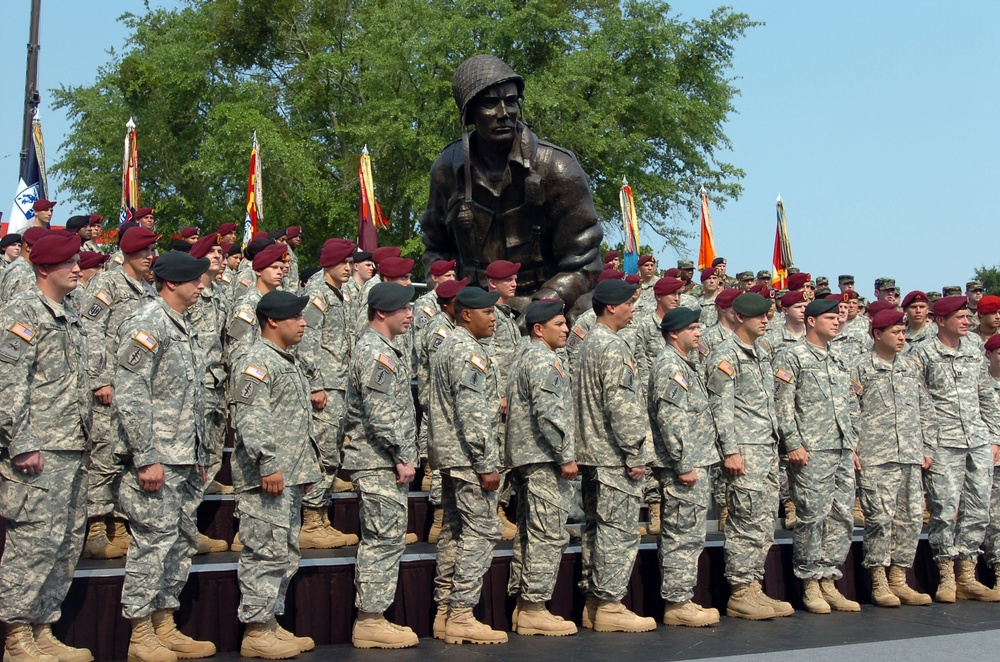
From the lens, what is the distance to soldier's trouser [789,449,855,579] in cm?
833

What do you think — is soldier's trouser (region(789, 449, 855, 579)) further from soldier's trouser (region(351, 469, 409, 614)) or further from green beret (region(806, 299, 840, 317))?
soldier's trouser (region(351, 469, 409, 614))

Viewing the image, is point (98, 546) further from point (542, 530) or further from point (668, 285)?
point (668, 285)

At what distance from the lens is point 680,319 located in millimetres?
A: 7875

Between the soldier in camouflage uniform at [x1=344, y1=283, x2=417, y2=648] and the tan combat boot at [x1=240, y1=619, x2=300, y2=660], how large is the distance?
471 mm

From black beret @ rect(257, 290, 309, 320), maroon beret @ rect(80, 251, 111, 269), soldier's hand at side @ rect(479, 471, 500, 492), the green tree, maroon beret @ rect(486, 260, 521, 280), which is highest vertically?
the green tree

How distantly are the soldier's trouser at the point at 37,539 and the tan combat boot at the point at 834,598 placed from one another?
5.28m

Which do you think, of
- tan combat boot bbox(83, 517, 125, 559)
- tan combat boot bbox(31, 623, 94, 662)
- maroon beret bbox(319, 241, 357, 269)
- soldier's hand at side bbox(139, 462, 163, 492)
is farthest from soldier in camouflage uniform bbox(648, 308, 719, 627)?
tan combat boot bbox(31, 623, 94, 662)

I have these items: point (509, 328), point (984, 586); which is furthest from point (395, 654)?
point (984, 586)

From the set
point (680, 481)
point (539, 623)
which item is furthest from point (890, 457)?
point (539, 623)

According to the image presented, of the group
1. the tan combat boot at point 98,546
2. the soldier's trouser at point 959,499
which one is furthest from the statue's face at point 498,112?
the soldier's trouser at point 959,499

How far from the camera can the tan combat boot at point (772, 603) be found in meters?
8.03

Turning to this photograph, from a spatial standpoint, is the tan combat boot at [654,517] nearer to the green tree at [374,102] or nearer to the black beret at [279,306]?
the black beret at [279,306]

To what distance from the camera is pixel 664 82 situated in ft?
90.9

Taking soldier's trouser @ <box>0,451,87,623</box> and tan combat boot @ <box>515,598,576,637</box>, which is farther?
tan combat boot @ <box>515,598,576,637</box>
